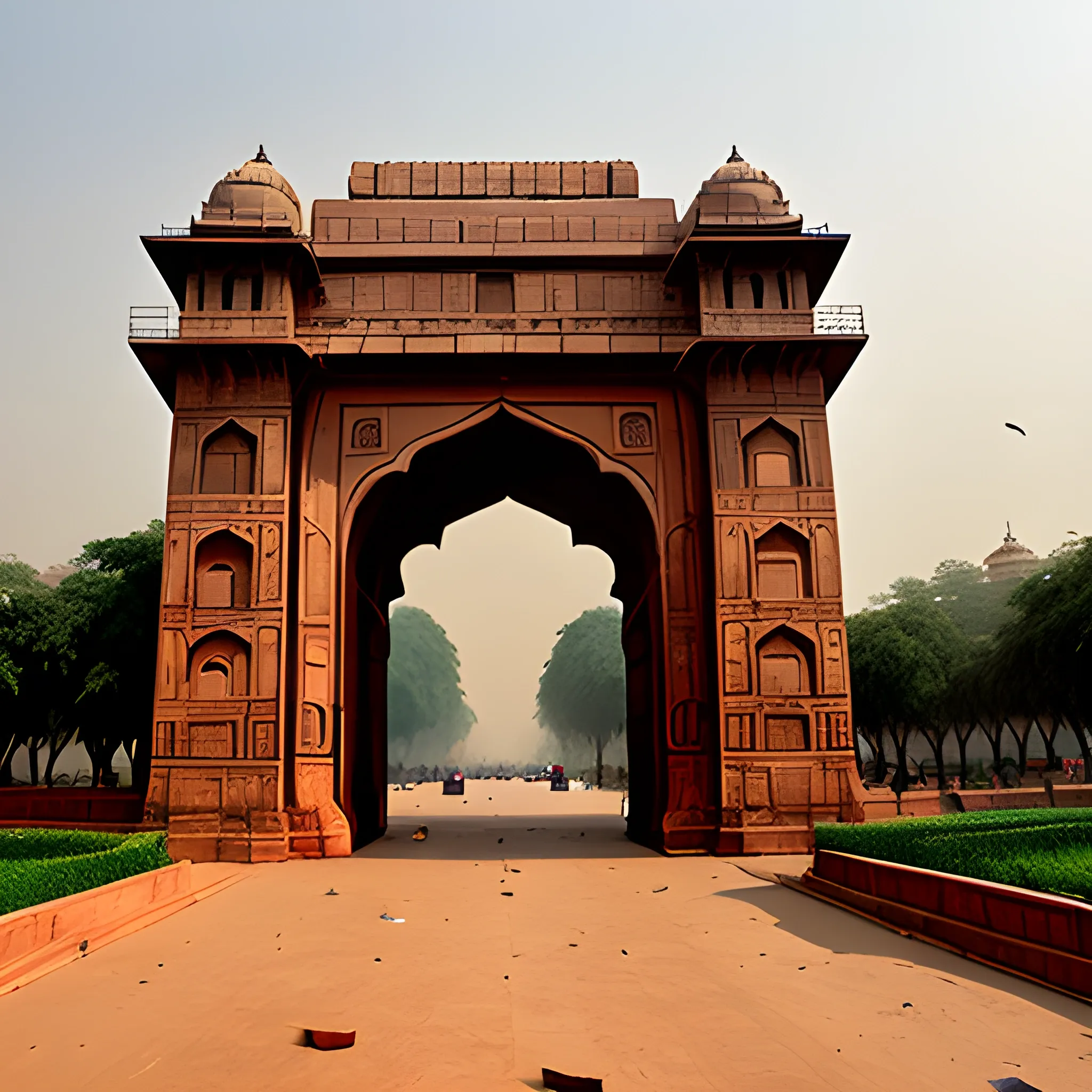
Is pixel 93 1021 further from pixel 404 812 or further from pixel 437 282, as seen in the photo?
pixel 404 812

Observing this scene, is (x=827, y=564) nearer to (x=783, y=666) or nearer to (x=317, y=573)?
(x=783, y=666)

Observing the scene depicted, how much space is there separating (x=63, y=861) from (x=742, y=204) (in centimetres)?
1516

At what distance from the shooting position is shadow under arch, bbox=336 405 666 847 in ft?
59.9

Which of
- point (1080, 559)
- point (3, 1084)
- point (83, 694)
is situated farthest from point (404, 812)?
point (3, 1084)

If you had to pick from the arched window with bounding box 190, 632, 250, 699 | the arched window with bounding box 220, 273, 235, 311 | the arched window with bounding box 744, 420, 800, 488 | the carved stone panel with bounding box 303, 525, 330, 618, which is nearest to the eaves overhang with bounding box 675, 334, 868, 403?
the arched window with bounding box 744, 420, 800, 488

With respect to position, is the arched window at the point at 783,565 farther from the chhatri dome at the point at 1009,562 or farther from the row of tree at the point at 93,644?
the chhatri dome at the point at 1009,562

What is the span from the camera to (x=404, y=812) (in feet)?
102

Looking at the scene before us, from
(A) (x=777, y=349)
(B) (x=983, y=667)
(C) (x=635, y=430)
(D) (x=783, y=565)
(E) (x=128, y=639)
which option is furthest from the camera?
(B) (x=983, y=667)

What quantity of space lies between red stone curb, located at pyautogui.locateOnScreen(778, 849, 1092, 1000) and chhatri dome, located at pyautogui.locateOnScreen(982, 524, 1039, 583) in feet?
169

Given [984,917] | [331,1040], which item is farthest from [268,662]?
[984,917]

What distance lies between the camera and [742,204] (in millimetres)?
18656

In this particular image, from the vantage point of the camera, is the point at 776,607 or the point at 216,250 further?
the point at 216,250

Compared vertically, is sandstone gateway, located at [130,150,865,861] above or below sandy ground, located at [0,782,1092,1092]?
above

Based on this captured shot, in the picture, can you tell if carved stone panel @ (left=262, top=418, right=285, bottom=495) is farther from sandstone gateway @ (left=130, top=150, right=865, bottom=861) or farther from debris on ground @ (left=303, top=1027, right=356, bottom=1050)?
debris on ground @ (left=303, top=1027, right=356, bottom=1050)
